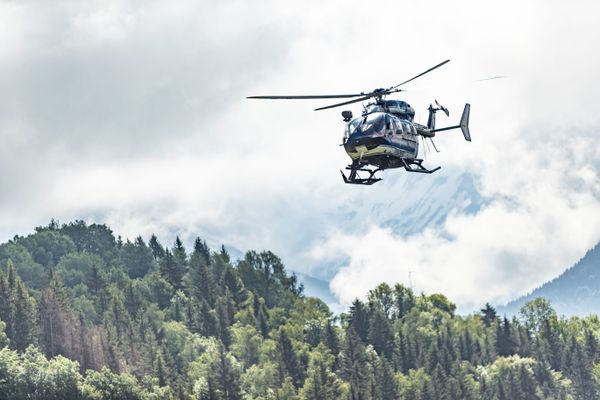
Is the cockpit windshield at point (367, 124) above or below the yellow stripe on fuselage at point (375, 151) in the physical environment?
above

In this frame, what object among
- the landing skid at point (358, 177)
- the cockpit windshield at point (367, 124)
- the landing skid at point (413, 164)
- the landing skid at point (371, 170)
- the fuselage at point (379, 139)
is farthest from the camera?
the landing skid at point (413, 164)

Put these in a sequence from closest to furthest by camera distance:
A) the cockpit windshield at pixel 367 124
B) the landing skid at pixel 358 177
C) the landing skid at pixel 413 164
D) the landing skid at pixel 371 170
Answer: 1. the landing skid at pixel 358 177
2. the landing skid at pixel 371 170
3. the cockpit windshield at pixel 367 124
4. the landing skid at pixel 413 164

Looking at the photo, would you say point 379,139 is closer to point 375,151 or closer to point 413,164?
point 375,151

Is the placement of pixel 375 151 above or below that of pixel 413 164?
below

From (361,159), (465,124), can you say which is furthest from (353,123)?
(465,124)

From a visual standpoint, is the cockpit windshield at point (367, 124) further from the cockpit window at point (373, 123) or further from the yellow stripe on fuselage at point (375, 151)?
the yellow stripe on fuselage at point (375, 151)

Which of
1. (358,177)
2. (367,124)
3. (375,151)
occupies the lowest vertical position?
(358,177)

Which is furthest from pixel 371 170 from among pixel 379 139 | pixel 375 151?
pixel 379 139

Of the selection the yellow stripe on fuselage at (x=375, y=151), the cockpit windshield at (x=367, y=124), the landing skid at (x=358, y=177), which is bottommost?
the landing skid at (x=358, y=177)

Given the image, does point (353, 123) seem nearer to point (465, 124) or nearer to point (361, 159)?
point (361, 159)

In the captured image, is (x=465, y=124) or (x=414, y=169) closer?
(x=414, y=169)

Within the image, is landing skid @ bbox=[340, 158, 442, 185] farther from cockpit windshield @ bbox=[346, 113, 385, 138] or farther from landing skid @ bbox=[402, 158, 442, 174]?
cockpit windshield @ bbox=[346, 113, 385, 138]

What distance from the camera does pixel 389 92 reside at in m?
105

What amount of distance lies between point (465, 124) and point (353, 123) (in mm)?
16524
